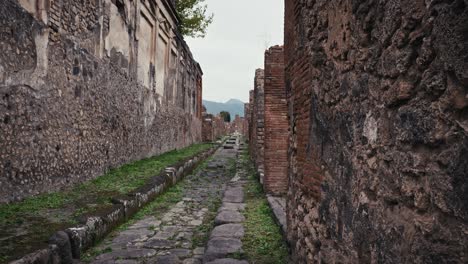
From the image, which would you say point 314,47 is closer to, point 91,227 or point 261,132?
point 91,227

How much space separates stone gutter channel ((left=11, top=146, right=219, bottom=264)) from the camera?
3321 mm

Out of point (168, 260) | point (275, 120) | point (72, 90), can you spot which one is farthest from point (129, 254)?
point (275, 120)

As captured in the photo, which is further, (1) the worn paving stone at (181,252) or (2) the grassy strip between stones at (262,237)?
(1) the worn paving stone at (181,252)

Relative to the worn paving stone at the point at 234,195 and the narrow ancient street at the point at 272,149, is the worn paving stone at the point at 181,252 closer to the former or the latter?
the narrow ancient street at the point at 272,149

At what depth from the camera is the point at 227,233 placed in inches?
183

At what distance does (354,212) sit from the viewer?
80.4 inches

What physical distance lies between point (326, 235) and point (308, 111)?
3.16 ft

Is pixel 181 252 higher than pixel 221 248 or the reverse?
the reverse

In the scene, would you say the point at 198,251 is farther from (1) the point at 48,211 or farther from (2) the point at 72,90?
(2) the point at 72,90

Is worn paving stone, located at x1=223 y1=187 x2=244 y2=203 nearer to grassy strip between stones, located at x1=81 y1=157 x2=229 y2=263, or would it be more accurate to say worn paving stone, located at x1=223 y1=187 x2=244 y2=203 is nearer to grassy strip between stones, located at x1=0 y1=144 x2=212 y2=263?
grassy strip between stones, located at x1=81 y1=157 x2=229 y2=263

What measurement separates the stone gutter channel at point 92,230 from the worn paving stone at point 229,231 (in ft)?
4.16

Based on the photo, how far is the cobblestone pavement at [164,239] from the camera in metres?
4.08

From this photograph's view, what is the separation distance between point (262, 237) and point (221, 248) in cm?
67

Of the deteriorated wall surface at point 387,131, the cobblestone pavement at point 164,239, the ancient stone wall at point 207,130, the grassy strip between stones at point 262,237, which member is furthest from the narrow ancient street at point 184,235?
the ancient stone wall at point 207,130
